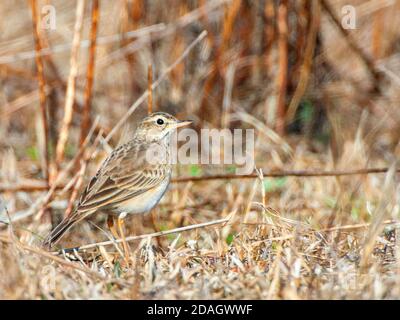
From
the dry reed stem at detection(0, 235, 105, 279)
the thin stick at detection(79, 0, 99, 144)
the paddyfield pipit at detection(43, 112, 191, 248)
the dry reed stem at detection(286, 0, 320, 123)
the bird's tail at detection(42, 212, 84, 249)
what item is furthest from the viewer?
the dry reed stem at detection(286, 0, 320, 123)

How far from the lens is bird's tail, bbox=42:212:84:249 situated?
4290mm

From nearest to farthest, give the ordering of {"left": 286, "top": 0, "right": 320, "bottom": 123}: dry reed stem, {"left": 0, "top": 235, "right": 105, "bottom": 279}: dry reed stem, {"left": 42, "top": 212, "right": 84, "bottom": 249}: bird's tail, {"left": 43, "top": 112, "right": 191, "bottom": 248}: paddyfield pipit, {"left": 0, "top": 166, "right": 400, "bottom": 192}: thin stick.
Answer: {"left": 0, "top": 235, "right": 105, "bottom": 279}: dry reed stem < {"left": 42, "top": 212, "right": 84, "bottom": 249}: bird's tail < {"left": 43, "top": 112, "right": 191, "bottom": 248}: paddyfield pipit < {"left": 0, "top": 166, "right": 400, "bottom": 192}: thin stick < {"left": 286, "top": 0, "right": 320, "bottom": 123}: dry reed stem

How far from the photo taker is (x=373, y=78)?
728 cm

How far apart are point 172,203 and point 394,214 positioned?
198cm

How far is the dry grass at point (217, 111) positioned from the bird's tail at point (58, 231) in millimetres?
173

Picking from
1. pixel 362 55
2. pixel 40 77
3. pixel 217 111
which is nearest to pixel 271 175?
pixel 40 77

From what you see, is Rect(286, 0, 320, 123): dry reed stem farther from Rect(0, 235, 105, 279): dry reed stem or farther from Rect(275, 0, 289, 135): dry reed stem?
Rect(0, 235, 105, 279): dry reed stem

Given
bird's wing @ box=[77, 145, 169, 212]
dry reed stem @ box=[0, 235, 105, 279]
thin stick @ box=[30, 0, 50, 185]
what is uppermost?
thin stick @ box=[30, 0, 50, 185]

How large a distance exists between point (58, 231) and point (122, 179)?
725 millimetres

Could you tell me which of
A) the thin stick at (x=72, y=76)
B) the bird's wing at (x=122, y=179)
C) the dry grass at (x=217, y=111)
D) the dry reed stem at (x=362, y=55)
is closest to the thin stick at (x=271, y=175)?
the dry grass at (x=217, y=111)

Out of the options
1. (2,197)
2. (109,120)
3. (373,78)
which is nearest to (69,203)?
(2,197)

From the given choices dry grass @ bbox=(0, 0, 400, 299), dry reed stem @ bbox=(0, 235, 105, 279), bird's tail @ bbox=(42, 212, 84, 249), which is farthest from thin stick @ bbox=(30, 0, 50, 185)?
dry reed stem @ bbox=(0, 235, 105, 279)
